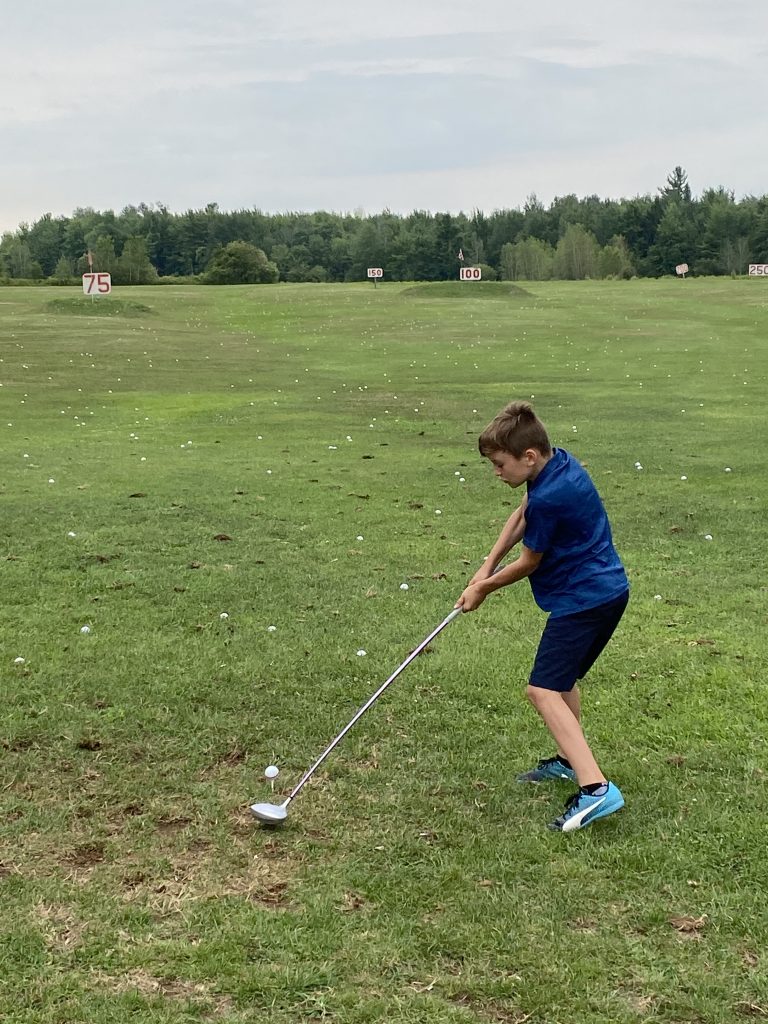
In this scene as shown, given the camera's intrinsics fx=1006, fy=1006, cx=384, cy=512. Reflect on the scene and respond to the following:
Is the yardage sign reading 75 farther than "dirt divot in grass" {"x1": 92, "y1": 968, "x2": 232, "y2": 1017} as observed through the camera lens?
Yes

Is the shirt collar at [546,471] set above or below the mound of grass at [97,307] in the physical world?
below

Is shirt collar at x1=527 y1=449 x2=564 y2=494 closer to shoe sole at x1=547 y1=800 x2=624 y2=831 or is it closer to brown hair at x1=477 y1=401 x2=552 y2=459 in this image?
brown hair at x1=477 y1=401 x2=552 y2=459

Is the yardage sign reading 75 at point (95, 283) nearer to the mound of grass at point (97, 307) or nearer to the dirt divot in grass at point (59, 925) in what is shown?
the mound of grass at point (97, 307)

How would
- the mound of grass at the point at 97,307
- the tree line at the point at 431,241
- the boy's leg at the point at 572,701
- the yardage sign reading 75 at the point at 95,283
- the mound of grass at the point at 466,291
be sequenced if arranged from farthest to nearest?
the tree line at the point at 431,241 < the mound of grass at the point at 466,291 < the yardage sign reading 75 at the point at 95,283 < the mound of grass at the point at 97,307 < the boy's leg at the point at 572,701

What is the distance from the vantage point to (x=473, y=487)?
1177 cm

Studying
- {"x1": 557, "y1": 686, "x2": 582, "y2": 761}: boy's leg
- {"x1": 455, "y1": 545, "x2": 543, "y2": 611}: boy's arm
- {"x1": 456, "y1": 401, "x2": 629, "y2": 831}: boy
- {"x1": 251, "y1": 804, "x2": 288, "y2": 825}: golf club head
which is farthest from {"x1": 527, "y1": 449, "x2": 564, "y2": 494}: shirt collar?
{"x1": 251, "y1": 804, "x2": 288, "y2": 825}: golf club head

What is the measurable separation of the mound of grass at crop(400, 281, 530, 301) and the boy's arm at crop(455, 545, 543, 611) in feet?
160

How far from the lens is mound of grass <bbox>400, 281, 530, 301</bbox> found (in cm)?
5294

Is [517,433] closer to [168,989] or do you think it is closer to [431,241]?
[168,989]

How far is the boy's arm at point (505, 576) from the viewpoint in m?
4.38

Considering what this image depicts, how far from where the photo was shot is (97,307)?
132ft

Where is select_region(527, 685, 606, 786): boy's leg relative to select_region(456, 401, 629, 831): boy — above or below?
below

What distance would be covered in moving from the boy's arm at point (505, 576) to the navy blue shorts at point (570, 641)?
0.28 metres

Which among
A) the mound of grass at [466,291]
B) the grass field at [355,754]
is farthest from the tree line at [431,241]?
the grass field at [355,754]
